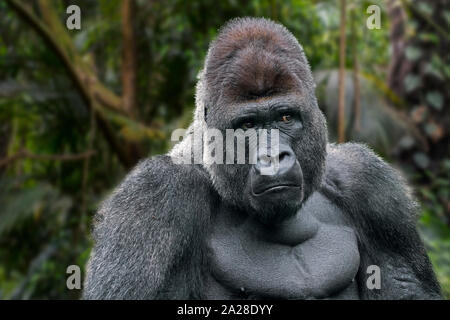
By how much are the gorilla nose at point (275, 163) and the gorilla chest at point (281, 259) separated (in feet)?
1.21

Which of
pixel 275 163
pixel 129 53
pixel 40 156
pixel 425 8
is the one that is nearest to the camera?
pixel 275 163

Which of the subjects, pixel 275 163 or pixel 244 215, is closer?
pixel 275 163

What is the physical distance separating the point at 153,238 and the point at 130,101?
3.76m

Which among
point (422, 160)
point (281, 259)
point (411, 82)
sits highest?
point (411, 82)

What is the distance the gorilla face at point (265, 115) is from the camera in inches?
92.7

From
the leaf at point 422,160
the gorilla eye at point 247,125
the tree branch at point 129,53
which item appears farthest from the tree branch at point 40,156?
the leaf at point 422,160

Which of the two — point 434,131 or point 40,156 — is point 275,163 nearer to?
point 40,156

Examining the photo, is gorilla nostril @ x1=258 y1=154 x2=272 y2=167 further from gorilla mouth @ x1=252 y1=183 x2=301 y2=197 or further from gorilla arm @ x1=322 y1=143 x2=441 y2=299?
gorilla arm @ x1=322 y1=143 x2=441 y2=299

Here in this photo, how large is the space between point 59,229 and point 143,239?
3369 mm

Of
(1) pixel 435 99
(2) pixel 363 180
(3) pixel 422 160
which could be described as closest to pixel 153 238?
(2) pixel 363 180

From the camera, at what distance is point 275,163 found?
7.54ft

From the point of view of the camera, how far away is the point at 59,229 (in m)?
5.60

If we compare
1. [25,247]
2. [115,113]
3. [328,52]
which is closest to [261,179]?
[115,113]

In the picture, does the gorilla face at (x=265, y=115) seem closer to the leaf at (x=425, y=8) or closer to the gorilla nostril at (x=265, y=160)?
the gorilla nostril at (x=265, y=160)
